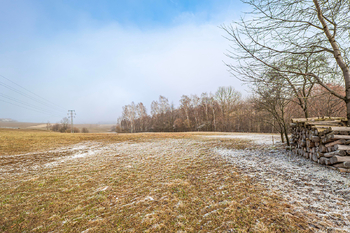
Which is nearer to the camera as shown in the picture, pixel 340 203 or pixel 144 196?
pixel 340 203

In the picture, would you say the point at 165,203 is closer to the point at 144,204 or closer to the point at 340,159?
the point at 144,204

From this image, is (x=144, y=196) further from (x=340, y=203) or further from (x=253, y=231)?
(x=340, y=203)

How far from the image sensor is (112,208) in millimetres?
3203

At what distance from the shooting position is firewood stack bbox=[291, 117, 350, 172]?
163 inches

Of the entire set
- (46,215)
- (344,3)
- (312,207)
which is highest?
(344,3)

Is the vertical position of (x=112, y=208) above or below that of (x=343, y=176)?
below

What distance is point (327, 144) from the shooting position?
457 cm

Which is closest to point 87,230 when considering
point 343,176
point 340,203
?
point 340,203

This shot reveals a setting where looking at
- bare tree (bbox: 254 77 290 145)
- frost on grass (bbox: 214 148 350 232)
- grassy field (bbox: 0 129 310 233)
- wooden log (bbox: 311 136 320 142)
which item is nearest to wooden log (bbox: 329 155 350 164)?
frost on grass (bbox: 214 148 350 232)

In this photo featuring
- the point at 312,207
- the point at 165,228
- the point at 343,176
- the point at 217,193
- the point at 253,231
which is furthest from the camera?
the point at 343,176

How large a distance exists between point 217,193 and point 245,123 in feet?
110

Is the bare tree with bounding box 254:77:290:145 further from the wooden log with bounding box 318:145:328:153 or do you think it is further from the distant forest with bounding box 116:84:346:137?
the distant forest with bounding box 116:84:346:137

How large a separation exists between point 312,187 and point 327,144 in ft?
6.61

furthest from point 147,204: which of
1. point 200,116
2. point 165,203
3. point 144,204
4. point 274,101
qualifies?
point 200,116
